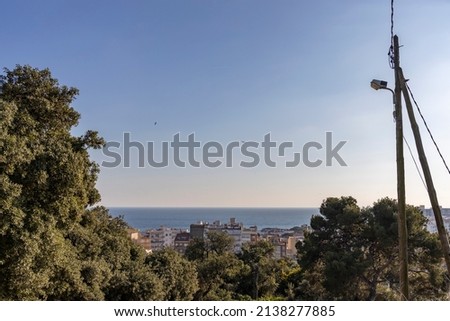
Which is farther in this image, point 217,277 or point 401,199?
point 217,277

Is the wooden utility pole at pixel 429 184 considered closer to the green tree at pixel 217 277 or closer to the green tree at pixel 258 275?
the green tree at pixel 217 277

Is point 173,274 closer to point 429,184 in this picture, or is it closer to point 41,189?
point 41,189

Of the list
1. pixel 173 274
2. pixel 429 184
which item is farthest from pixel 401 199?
pixel 173 274

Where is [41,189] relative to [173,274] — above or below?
above

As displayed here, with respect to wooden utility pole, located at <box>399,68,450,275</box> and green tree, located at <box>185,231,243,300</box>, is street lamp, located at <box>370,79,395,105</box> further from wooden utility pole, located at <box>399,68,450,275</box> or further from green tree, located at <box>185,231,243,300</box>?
green tree, located at <box>185,231,243,300</box>

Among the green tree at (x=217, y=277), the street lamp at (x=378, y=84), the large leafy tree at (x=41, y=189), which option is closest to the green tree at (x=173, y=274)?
the green tree at (x=217, y=277)
